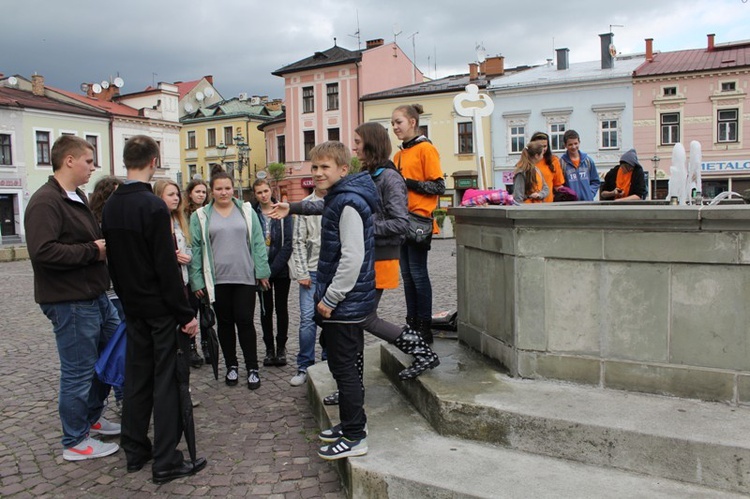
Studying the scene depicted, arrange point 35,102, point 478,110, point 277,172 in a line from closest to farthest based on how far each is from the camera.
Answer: point 478,110
point 35,102
point 277,172

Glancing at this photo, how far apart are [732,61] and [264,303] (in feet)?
114

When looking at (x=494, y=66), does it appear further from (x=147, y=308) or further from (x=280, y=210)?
(x=147, y=308)

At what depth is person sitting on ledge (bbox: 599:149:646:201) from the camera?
299 inches

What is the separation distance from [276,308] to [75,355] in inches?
98.1

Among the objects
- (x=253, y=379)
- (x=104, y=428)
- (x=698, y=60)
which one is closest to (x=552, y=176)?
(x=253, y=379)

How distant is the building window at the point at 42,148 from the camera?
40.3 metres

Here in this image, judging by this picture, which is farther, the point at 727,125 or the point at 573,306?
the point at 727,125

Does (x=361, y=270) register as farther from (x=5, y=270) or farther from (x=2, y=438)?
(x=5, y=270)

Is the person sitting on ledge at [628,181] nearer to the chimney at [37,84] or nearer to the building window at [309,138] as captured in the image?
the building window at [309,138]

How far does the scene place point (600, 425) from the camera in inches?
133

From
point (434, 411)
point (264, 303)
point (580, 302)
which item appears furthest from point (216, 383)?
point (580, 302)

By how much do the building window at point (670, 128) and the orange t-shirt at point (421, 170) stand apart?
33760 millimetres

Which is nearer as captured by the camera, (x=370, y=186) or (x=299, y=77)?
(x=370, y=186)

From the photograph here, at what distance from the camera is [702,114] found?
111 feet
